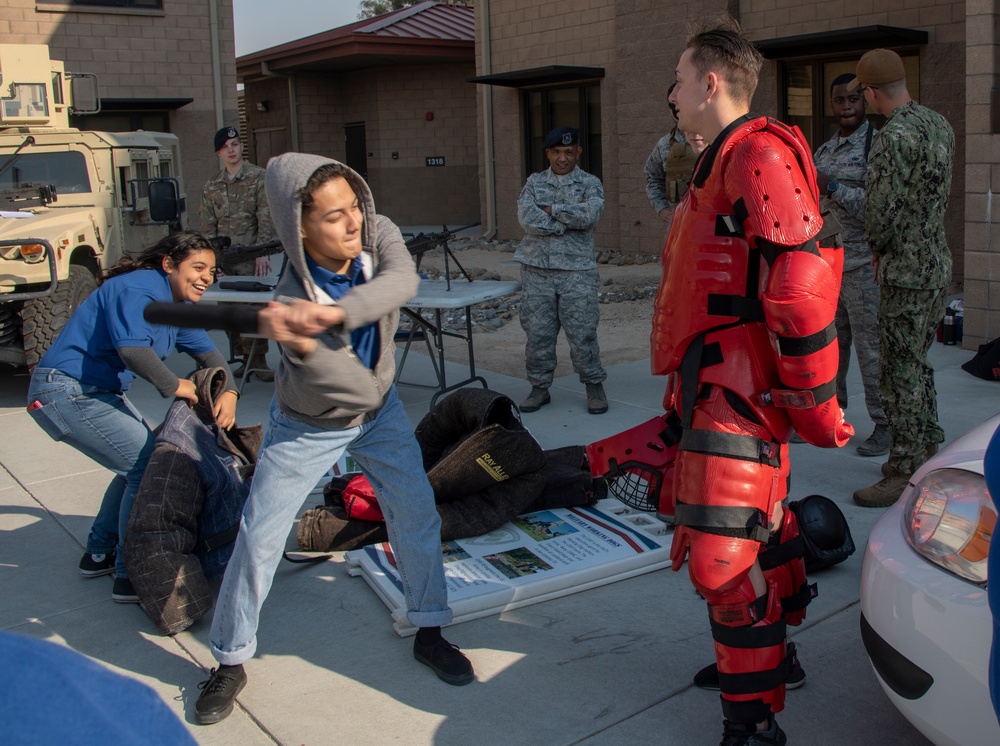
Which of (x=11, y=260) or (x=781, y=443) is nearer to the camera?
(x=781, y=443)

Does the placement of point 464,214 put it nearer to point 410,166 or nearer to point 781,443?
point 410,166

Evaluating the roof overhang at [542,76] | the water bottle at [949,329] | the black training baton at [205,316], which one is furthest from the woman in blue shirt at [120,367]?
the roof overhang at [542,76]

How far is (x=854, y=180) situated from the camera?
5332 mm

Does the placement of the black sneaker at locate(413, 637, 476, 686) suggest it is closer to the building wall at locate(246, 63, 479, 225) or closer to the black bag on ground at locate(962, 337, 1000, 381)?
the black bag on ground at locate(962, 337, 1000, 381)

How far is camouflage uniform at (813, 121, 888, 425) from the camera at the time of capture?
522cm

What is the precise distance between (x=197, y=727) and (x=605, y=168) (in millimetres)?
12951

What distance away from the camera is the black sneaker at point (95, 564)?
163 inches

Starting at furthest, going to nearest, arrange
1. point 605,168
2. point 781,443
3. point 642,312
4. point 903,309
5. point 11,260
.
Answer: point 605,168, point 642,312, point 11,260, point 903,309, point 781,443

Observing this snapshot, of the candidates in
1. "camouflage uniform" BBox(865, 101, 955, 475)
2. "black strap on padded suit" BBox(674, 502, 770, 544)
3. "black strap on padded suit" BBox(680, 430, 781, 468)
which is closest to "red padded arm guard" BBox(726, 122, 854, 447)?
"black strap on padded suit" BBox(680, 430, 781, 468)

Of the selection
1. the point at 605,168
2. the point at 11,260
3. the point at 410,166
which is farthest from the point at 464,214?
the point at 11,260

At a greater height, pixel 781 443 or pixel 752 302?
pixel 752 302

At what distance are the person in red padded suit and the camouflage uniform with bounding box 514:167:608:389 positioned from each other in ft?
11.5

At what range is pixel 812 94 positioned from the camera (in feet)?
38.4

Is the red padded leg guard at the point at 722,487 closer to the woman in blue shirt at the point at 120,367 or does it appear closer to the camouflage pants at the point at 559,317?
the woman in blue shirt at the point at 120,367
